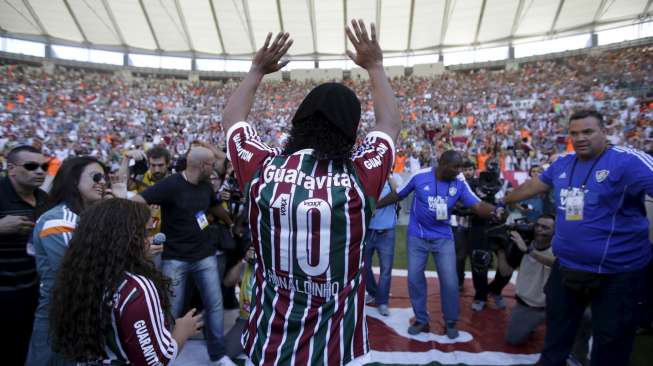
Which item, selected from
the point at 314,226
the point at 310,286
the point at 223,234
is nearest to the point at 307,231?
the point at 314,226

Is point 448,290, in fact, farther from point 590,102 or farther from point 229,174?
point 590,102

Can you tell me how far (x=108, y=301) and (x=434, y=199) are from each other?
11.6 feet

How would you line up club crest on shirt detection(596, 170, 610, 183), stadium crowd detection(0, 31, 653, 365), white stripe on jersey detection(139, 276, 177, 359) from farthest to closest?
club crest on shirt detection(596, 170, 610, 183) → white stripe on jersey detection(139, 276, 177, 359) → stadium crowd detection(0, 31, 653, 365)

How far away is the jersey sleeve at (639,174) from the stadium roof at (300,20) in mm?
28284

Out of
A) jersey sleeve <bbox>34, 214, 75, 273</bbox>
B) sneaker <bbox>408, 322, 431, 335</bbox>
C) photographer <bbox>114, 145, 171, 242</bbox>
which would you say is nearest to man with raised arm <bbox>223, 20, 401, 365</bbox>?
jersey sleeve <bbox>34, 214, 75, 273</bbox>

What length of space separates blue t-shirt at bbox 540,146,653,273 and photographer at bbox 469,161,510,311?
1799 millimetres

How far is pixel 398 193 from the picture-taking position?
446 cm

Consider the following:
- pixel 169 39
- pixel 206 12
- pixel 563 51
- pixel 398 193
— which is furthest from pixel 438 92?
pixel 398 193

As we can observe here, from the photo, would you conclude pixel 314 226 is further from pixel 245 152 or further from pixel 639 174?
pixel 639 174

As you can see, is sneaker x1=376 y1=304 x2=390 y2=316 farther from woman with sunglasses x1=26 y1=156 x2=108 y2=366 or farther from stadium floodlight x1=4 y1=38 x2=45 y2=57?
stadium floodlight x1=4 y1=38 x2=45 y2=57

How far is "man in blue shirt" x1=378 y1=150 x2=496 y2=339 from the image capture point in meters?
4.31

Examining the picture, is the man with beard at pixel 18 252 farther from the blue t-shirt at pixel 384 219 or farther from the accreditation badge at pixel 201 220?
the blue t-shirt at pixel 384 219

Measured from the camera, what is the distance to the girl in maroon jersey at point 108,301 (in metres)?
1.60

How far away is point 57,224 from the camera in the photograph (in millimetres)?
2193
